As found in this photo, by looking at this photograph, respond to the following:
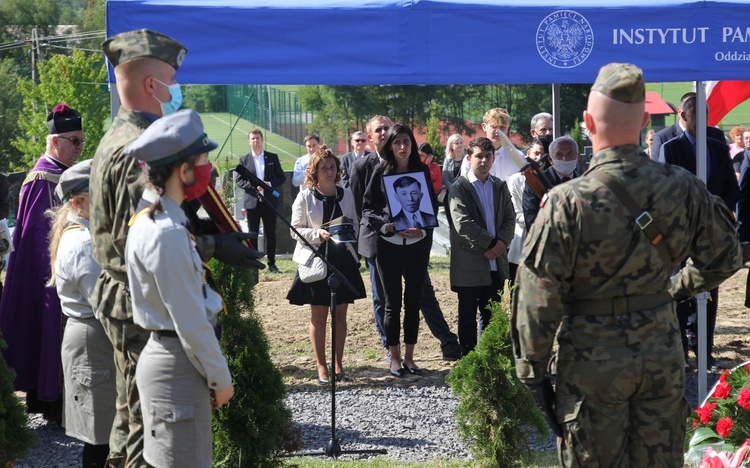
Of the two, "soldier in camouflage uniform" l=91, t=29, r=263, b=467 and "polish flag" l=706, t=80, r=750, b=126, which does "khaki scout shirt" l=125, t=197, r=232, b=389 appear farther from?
"polish flag" l=706, t=80, r=750, b=126

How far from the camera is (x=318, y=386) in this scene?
8047mm

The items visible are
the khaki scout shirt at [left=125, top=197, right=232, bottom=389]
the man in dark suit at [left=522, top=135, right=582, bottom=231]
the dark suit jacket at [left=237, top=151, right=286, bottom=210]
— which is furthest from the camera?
the dark suit jacket at [left=237, top=151, right=286, bottom=210]

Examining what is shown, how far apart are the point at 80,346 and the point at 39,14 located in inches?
2918

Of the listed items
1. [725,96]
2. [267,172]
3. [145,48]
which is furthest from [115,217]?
[267,172]

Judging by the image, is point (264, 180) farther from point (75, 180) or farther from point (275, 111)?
point (275, 111)

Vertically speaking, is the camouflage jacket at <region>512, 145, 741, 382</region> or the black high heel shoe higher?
the camouflage jacket at <region>512, 145, 741, 382</region>

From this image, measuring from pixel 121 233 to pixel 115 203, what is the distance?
14 centimetres

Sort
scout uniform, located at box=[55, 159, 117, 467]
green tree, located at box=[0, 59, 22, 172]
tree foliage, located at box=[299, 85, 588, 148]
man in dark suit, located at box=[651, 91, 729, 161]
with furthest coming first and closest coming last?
green tree, located at box=[0, 59, 22, 172] < tree foliage, located at box=[299, 85, 588, 148] < man in dark suit, located at box=[651, 91, 729, 161] < scout uniform, located at box=[55, 159, 117, 467]

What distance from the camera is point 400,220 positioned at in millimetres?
8047

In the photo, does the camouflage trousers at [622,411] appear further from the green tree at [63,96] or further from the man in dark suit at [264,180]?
the green tree at [63,96]

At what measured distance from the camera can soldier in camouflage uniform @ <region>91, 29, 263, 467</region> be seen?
12.6ft

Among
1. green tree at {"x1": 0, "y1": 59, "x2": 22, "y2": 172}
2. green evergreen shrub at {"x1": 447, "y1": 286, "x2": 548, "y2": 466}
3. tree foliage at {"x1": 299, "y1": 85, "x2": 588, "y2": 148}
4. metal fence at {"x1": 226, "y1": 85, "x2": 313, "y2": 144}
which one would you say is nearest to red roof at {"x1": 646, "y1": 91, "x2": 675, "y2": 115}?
tree foliage at {"x1": 299, "y1": 85, "x2": 588, "y2": 148}

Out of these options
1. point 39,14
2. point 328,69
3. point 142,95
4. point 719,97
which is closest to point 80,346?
point 142,95

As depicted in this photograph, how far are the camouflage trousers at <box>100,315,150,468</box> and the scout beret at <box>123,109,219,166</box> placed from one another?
0.80 m
